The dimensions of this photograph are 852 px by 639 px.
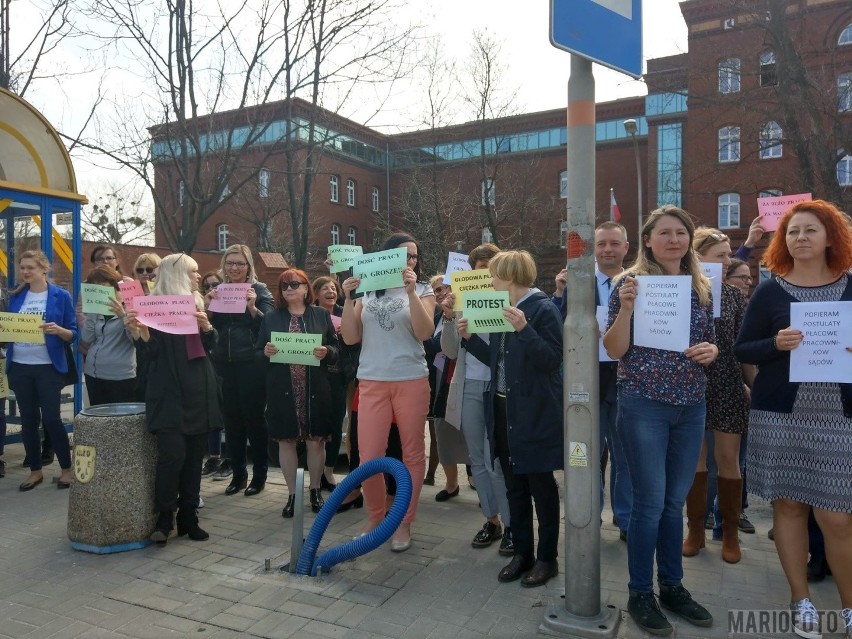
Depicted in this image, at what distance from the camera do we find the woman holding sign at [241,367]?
5.89 m

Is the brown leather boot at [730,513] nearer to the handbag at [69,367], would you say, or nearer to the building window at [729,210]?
the handbag at [69,367]

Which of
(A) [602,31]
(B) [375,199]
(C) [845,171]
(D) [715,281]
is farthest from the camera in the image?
(B) [375,199]

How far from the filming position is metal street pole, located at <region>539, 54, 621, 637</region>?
3.31 meters

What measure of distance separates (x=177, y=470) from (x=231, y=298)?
170cm

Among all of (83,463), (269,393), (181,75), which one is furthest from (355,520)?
(181,75)

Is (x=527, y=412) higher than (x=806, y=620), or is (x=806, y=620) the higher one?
(x=527, y=412)

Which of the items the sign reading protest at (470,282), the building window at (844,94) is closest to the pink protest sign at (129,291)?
the sign reading protest at (470,282)

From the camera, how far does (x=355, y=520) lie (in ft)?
17.2

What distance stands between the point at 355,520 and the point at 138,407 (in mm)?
1879

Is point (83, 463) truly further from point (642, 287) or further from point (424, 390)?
point (642, 287)

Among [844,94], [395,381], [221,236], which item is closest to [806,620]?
[395,381]

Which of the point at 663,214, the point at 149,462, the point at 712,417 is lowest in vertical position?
the point at 149,462

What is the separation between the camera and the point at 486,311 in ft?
12.5

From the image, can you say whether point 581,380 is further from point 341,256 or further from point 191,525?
point 191,525
